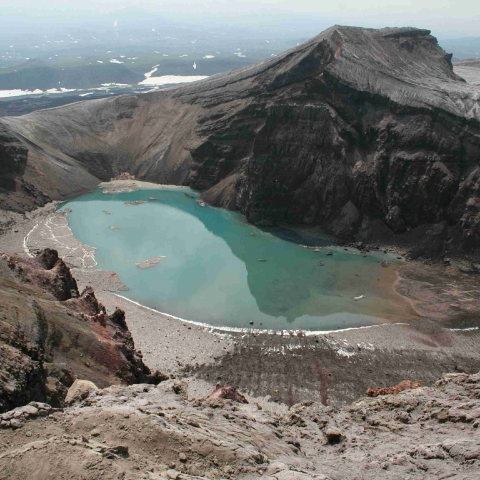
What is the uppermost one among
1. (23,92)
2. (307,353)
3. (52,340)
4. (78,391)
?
(23,92)

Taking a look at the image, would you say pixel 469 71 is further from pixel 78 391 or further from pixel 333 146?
pixel 78 391

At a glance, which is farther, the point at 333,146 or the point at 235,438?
the point at 333,146

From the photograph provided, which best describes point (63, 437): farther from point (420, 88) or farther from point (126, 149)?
point (126, 149)

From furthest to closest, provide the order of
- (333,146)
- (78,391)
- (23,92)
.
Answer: (23,92), (333,146), (78,391)

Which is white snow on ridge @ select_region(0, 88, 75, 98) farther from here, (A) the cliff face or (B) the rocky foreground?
(B) the rocky foreground

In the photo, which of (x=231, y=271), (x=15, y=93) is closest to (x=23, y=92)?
(x=15, y=93)

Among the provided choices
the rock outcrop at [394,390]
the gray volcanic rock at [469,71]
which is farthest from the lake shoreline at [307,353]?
the gray volcanic rock at [469,71]

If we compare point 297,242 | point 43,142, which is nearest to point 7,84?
point 43,142
